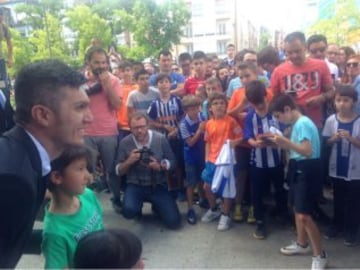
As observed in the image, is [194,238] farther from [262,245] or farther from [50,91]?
[50,91]

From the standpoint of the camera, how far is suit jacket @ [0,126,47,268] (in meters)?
1.25

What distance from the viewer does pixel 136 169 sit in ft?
14.7

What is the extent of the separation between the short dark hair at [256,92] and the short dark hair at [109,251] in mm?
2511

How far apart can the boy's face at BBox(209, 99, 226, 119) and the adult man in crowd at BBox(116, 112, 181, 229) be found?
25.2 inches

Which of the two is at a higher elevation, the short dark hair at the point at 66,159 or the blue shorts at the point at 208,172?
the short dark hair at the point at 66,159

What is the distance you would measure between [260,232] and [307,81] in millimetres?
1457

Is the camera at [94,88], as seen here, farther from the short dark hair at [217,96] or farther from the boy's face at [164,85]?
the short dark hair at [217,96]

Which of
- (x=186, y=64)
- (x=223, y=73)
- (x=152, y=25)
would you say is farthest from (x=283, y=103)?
(x=152, y=25)

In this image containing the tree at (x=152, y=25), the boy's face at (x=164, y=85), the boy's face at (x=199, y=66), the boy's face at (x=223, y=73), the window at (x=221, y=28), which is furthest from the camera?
the window at (x=221, y=28)

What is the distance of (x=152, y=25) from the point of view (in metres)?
28.5

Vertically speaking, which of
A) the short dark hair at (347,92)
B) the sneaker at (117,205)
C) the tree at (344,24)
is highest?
the tree at (344,24)

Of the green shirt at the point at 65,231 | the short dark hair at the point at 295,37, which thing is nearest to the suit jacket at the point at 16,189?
the green shirt at the point at 65,231

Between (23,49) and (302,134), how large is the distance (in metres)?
23.8

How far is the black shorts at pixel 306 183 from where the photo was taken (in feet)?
10.8
